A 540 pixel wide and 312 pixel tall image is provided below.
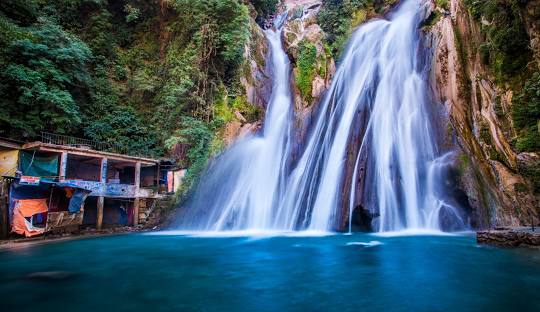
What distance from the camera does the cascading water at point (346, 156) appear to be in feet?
49.1

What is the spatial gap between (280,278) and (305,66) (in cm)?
1774

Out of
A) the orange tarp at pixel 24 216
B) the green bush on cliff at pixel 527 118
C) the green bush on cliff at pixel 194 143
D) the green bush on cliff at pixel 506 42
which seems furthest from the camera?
the green bush on cliff at pixel 194 143

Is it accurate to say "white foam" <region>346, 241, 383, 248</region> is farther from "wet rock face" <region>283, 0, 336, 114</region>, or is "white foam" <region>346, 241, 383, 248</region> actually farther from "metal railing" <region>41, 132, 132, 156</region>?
"metal railing" <region>41, 132, 132, 156</region>

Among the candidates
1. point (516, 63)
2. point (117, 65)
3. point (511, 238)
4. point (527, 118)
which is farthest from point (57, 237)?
point (516, 63)

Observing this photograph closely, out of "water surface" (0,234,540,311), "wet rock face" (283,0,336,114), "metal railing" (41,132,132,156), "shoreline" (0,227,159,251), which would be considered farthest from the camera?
"wet rock face" (283,0,336,114)

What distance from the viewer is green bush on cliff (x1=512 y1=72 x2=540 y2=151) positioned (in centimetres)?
1105

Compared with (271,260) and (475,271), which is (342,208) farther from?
(475,271)

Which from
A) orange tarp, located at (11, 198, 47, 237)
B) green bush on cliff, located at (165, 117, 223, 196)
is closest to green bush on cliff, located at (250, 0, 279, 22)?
green bush on cliff, located at (165, 117, 223, 196)

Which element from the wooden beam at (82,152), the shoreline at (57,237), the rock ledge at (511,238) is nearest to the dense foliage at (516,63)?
the rock ledge at (511,238)

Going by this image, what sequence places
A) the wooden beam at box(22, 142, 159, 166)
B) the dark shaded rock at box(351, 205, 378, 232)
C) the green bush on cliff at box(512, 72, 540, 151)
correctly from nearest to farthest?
the green bush on cliff at box(512, 72, 540, 151)
the dark shaded rock at box(351, 205, 378, 232)
the wooden beam at box(22, 142, 159, 166)

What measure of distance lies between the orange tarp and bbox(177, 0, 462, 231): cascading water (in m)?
7.33

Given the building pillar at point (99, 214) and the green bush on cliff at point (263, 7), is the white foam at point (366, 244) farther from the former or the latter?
the green bush on cliff at point (263, 7)

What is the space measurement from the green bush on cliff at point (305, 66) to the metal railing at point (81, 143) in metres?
11.7

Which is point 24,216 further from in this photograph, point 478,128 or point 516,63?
point 516,63
